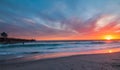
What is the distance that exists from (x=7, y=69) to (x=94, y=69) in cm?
473

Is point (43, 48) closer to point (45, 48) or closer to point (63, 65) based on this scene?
point (45, 48)

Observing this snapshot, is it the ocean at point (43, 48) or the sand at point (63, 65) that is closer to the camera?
the sand at point (63, 65)

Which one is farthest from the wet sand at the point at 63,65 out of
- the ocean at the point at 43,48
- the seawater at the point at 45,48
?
the seawater at the point at 45,48

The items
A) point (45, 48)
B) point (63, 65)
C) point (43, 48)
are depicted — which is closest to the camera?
point (63, 65)

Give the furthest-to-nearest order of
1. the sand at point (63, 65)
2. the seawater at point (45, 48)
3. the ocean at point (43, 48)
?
the seawater at point (45, 48) → the ocean at point (43, 48) → the sand at point (63, 65)

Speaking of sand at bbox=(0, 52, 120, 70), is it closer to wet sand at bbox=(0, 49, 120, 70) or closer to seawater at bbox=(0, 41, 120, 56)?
wet sand at bbox=(0, 49, 120, 70)

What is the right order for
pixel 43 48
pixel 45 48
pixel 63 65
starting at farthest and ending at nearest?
pixel 43 48 < pixel 45 48 < pixel 63 65

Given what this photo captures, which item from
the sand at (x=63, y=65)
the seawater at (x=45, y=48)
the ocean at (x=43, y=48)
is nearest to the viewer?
the sand at (x=63, y=65)

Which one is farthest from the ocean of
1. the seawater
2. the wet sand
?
the wet sand

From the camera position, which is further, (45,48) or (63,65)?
(45,48)

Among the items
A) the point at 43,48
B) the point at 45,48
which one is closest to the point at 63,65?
the point at 45,48

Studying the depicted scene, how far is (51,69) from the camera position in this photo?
7.53m

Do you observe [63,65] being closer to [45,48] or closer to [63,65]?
[63,65]

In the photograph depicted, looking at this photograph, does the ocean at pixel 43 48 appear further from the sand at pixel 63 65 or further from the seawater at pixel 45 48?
the sand at pixel 63 65
